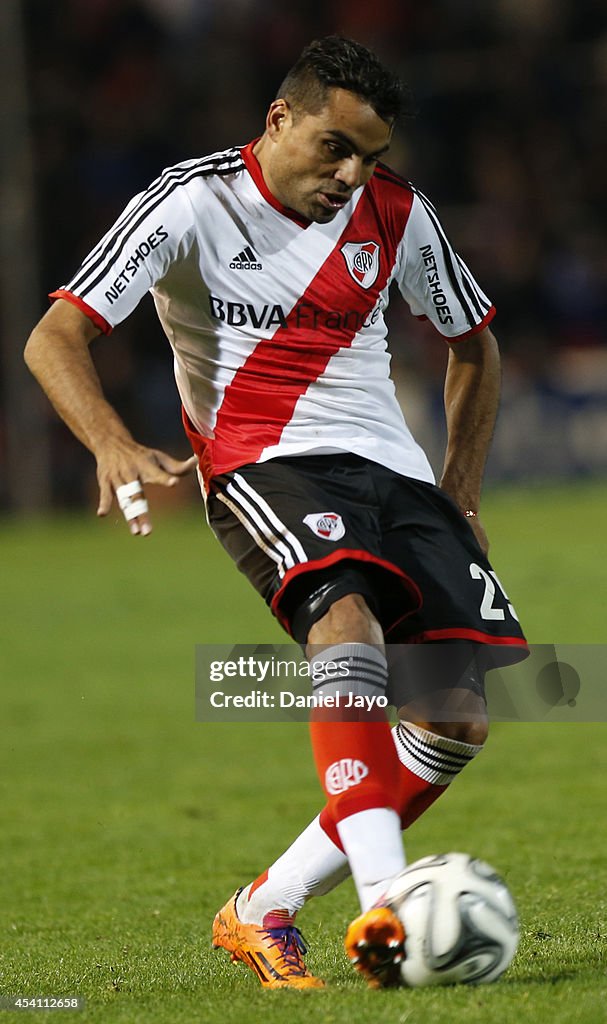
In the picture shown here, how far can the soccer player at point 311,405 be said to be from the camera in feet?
12.8

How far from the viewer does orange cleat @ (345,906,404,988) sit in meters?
3.43

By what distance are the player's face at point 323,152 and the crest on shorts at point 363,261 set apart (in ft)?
0.39

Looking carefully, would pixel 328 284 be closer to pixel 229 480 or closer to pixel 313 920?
pixel 229 480

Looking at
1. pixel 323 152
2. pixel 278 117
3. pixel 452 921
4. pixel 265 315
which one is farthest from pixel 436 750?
pixel 278 117

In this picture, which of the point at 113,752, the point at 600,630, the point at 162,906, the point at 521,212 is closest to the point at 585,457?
the point at 521,212

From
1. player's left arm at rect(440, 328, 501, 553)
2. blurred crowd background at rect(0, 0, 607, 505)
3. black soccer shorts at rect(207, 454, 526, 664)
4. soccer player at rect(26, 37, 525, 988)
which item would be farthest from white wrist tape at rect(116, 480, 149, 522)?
blurred crowd background at rect(0, 0, 607, 505)

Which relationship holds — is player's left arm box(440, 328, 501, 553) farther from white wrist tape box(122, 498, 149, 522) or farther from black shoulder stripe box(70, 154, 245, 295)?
white wrist tape box(122, 498, 149, 522)

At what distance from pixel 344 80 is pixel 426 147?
16.6 metres

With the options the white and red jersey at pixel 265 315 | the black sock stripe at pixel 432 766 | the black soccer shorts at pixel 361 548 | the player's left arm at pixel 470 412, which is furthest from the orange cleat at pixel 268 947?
the player's left arm at pixel 470 412

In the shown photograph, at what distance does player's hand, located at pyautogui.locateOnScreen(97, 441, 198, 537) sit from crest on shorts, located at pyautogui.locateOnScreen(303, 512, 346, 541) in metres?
0.39

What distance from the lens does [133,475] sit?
3598mm

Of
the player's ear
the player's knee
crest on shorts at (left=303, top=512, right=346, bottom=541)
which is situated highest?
the player's ear

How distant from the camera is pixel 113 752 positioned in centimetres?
801

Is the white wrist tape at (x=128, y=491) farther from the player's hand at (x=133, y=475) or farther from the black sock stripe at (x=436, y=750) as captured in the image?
the black sock stripe at (x=436, y=750)
